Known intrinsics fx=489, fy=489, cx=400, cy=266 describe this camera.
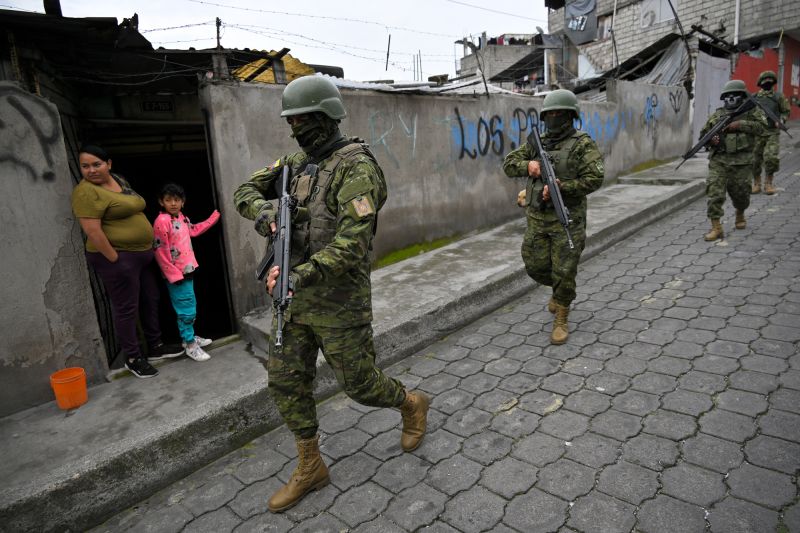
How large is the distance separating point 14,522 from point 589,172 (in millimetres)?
3952

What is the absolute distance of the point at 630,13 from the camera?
1986 cm

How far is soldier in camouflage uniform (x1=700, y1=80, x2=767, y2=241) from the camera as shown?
5.61 metres

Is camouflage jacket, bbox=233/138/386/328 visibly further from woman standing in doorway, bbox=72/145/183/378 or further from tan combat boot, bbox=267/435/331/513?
woman standing in doorway, bbox=72/145/183/378

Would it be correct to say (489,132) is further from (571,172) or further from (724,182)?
(571,172)

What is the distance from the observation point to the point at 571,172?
3809 mm

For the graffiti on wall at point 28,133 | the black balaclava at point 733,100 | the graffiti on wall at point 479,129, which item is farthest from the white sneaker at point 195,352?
the black balaclava at point 733,100

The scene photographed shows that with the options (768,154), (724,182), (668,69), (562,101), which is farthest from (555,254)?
(668,69)

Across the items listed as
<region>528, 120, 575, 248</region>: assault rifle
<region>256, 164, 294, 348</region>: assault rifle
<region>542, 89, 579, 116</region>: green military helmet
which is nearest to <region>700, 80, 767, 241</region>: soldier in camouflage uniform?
<region>542, 89, 579, 116</region>: green military helmet

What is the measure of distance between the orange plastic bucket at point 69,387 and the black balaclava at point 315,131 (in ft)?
6.97

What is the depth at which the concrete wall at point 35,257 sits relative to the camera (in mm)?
2979

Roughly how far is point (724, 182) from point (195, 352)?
236 inches

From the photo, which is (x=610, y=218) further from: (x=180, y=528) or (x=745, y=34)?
(x=745, y=34)

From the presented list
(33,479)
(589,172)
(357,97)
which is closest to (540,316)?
(589,172)

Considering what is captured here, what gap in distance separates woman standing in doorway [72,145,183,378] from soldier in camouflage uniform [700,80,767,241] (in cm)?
603
